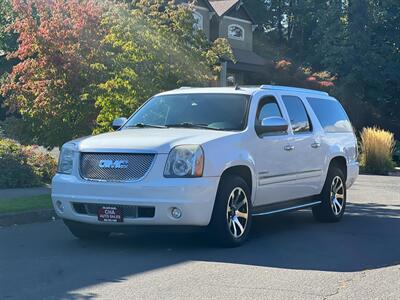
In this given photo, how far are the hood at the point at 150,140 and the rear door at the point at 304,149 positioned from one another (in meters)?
1.63

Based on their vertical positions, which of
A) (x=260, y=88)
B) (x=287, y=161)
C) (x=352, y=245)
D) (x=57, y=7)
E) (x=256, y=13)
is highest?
(x=256, y=13)

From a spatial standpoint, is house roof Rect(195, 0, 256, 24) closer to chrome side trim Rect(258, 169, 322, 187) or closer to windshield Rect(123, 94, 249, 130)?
chrome side trim Rect(258, 169, 322, 187)

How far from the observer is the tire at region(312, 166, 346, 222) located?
1106 centimetres

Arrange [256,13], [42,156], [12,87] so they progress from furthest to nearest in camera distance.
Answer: [256,13]
[42,156]
[12,87]

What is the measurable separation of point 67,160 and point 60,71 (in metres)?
5.39

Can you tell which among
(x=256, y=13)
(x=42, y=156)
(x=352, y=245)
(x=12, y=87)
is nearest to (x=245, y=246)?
(x=352, y=245)

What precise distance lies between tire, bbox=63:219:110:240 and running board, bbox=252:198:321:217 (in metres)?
1.98

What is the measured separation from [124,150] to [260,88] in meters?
2.49

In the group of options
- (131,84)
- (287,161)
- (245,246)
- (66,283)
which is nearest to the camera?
(66,283)

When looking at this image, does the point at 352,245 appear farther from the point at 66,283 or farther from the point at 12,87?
the point at 12,87

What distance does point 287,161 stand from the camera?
9.86 meters

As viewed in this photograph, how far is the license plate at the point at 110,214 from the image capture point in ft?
27.1

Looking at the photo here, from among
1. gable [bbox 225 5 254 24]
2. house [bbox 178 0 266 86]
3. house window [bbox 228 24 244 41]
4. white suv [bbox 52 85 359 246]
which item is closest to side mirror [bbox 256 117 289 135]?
white suv [bbox 52 85 359 246]

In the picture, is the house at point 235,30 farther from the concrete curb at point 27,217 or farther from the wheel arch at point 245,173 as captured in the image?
the wheel arch at point 245,173
